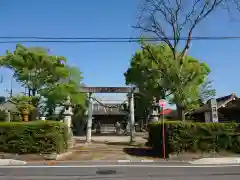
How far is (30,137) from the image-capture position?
17.6m

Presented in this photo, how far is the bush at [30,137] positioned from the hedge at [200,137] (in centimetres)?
638

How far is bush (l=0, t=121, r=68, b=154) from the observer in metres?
17.6

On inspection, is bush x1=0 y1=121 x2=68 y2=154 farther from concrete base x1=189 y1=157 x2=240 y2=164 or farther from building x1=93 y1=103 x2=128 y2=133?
building x1=93 y1=103 x2=128 y2=133

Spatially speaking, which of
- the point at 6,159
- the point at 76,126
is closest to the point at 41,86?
the point at 76,126

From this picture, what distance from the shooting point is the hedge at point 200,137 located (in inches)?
707

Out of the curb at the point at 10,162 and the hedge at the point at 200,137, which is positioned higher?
the hedge at the point at 200,137

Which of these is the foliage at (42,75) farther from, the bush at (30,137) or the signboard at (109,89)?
the bush at (30,137)

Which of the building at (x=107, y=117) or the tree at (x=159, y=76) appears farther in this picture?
the building at (x=107, y=117)

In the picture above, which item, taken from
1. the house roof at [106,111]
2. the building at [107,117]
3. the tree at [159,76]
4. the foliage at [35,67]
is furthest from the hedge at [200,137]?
the house roof at [106,111]

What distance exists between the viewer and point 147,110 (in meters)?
52.5

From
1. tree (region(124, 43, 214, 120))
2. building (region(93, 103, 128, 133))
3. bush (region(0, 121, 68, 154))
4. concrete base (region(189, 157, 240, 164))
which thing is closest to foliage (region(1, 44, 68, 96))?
tree (region(124, 43, 214, 120))

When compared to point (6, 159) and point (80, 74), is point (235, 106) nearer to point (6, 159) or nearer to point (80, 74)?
point (80, 74)

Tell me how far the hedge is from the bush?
6.38 m

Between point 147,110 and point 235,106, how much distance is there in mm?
15783
